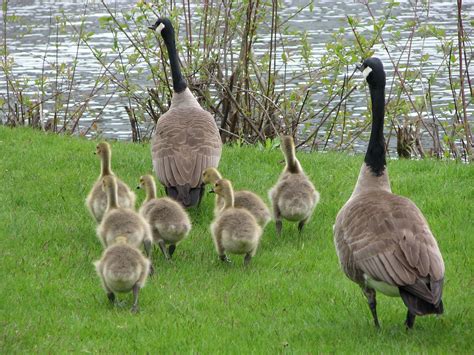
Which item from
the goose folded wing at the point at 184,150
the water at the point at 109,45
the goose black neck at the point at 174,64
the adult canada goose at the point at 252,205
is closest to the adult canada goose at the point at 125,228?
the adult canada goose at the point at 252,205

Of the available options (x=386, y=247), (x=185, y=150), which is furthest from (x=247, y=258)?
(x=386, y=247)

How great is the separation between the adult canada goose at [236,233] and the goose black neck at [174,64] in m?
3.80

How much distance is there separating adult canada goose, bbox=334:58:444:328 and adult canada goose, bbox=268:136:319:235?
1684mm

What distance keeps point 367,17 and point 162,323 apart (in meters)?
21.2

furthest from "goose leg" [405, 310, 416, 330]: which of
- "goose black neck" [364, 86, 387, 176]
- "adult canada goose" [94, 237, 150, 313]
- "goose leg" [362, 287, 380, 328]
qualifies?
"adult canada goose" [94, 237, 150, 313]

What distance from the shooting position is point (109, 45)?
2377cm

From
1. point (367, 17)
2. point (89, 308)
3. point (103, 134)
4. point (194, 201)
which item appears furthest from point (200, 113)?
point (367, 17)

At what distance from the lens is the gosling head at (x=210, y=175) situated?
964cm

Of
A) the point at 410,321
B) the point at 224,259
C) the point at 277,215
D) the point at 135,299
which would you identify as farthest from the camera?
the point at 277,215

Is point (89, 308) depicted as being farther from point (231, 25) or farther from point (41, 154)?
point (231, 25)

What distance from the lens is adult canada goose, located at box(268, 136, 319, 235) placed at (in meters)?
9.03

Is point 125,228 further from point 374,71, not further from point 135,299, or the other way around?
point 374,71

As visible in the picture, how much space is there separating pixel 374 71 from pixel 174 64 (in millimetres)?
5400

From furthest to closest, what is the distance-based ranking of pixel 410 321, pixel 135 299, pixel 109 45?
pixel 109 45 → pixel 135 299 → pixel 410 321
